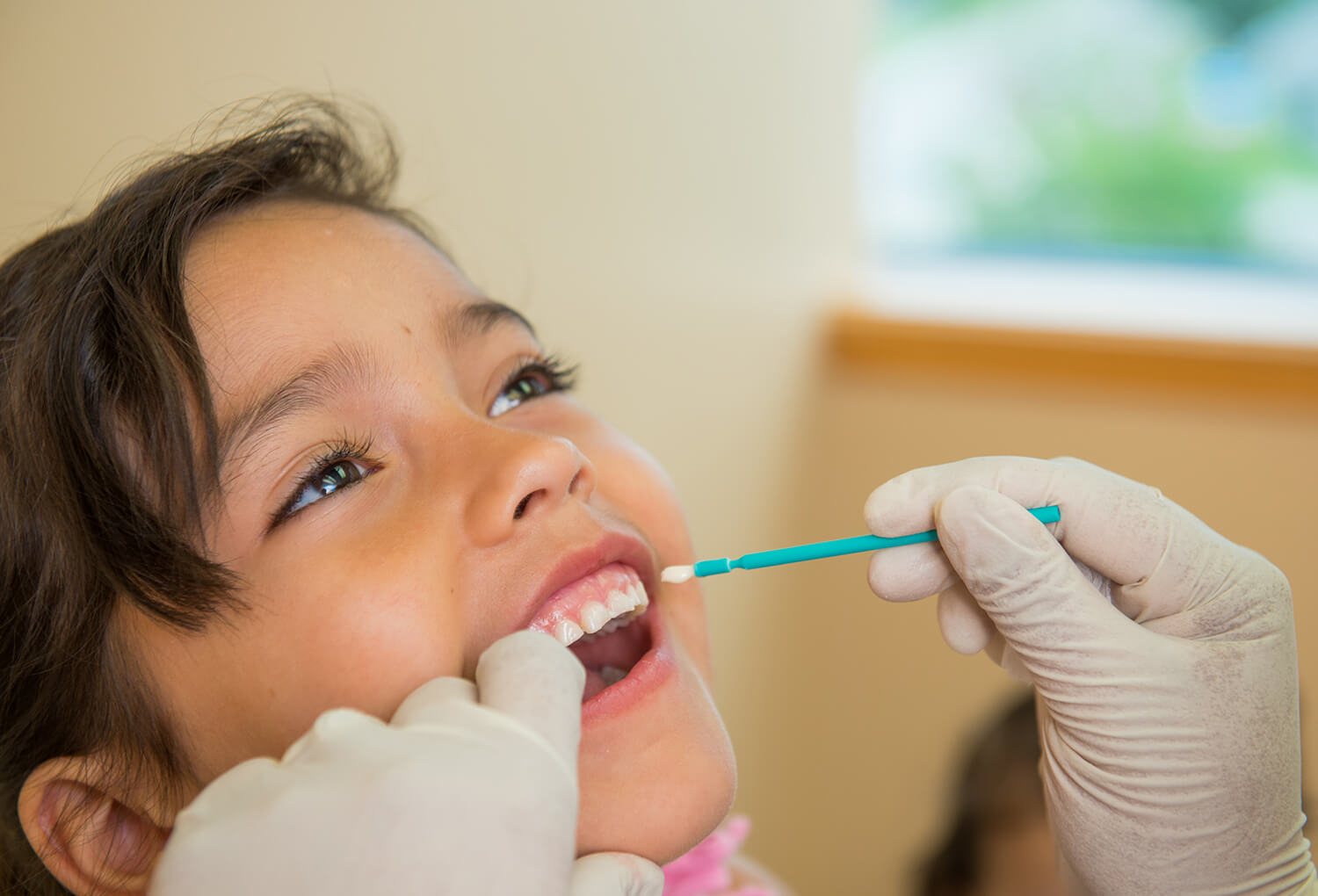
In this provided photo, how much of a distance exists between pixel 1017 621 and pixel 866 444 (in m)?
1.32

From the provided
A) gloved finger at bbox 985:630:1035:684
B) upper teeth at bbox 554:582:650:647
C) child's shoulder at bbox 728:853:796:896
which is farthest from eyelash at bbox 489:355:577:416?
child's shoulder at bbox 728:853:796:896

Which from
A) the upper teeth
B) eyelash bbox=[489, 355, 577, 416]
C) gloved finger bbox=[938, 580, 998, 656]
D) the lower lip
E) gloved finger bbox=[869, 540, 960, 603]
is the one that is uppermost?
eyelash bbox=[489, 355, 577, 416]

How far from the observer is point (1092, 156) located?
2.23 metres

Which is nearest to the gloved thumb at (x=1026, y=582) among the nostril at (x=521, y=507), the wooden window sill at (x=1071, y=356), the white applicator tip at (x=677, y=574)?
the white applicator tip at (x=677, y=574)

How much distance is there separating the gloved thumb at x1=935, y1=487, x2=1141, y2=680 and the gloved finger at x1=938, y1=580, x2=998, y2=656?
70 mm

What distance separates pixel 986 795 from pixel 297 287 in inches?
57.3

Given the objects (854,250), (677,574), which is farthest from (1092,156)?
(677,574)

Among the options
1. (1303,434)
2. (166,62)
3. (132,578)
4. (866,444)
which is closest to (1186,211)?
(1303,434)

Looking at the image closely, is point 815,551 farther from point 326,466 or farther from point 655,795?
point 326,466

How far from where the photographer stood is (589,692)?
864mm

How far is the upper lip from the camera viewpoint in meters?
0.72

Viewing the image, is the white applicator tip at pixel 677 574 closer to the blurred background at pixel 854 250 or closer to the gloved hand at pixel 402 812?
the gloved hand at pixel 402 812

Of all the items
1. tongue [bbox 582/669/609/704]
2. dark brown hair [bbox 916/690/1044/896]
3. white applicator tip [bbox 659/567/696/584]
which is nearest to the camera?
white applicator tip [bbox 659/567/696/584]

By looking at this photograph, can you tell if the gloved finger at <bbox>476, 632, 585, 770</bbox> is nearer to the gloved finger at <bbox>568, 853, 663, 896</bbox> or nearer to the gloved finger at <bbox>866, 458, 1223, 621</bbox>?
the gloved finger at <bbox>568, 853, 663, 896</bbox>
